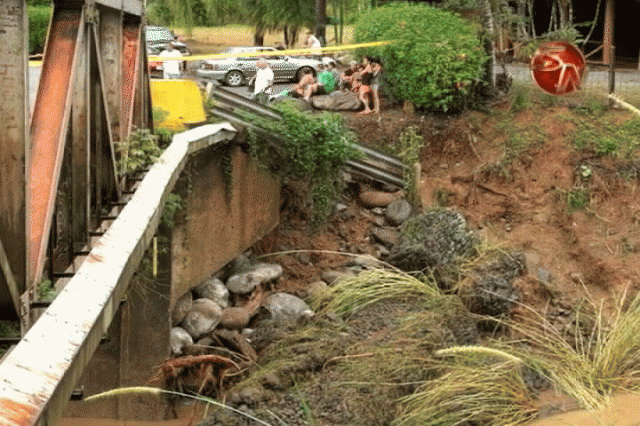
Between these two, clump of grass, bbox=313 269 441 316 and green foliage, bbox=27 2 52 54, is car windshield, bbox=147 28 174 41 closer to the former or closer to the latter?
green foliage, bbox=27 2 52 54

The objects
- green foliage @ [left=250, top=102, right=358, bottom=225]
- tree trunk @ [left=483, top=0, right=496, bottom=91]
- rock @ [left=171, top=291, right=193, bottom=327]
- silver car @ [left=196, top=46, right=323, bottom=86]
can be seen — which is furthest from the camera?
silver car @ [left=196, top=46, right=323, bottom=86]

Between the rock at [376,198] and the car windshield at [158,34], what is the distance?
11292mm

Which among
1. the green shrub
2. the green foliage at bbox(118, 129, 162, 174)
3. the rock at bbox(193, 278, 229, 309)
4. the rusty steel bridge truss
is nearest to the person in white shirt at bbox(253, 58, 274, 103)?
the green shrub

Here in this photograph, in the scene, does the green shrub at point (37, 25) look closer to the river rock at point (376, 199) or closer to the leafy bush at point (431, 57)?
the leafy bush at point (431, 57)

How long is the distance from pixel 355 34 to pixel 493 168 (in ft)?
14.6

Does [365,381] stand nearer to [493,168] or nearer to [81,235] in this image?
[81,235]

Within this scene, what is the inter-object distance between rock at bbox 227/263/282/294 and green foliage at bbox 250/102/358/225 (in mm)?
1469

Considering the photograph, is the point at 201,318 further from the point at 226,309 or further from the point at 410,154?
the point at 410,154

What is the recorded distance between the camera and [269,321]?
1212 centimetres

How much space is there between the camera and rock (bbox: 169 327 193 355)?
11.8m

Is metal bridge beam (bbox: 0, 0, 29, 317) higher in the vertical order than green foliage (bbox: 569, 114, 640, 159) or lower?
higher

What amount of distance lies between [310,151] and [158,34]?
13.0 metres

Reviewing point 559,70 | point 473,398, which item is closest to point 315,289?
point 473,398

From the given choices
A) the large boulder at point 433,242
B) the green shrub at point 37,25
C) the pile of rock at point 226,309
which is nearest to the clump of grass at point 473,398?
the pile of rock at point 226,309
